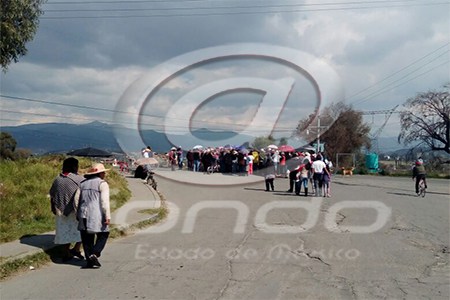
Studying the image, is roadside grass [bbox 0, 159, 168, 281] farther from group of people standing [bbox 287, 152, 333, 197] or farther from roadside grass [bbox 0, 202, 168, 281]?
group of people standing [bbox 287, 152, 333, 197]

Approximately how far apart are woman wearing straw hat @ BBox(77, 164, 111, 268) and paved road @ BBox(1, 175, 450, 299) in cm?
35

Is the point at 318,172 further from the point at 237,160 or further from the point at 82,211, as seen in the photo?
the point at 82,211

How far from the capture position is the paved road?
622 cm

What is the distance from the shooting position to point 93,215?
751 cm

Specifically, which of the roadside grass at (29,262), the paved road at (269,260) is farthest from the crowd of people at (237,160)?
the roadside grass at (29,262)

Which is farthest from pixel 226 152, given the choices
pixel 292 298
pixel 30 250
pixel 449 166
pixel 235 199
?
pixel 449 166

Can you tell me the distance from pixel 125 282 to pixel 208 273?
122 centimetres

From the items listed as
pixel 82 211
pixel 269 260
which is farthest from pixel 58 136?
pixel 269 260

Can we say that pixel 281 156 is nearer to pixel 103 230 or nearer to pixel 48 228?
pixel 48 228

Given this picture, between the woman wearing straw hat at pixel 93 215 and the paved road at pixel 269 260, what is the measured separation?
0.35 meters

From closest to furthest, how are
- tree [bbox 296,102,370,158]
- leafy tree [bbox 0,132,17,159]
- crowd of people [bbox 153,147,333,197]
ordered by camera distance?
crowd of people [bbox 153,147,333,197], leafy tree [bbox 0,132,17,159], tree [bbox 296,102,370,158]

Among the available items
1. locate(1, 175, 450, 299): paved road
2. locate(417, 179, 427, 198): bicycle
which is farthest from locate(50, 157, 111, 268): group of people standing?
locate(417, 179, 427, 198): bicycle

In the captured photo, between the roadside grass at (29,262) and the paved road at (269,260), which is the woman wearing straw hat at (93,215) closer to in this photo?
the paved road at (269,260)

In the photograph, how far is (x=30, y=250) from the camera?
806cm
